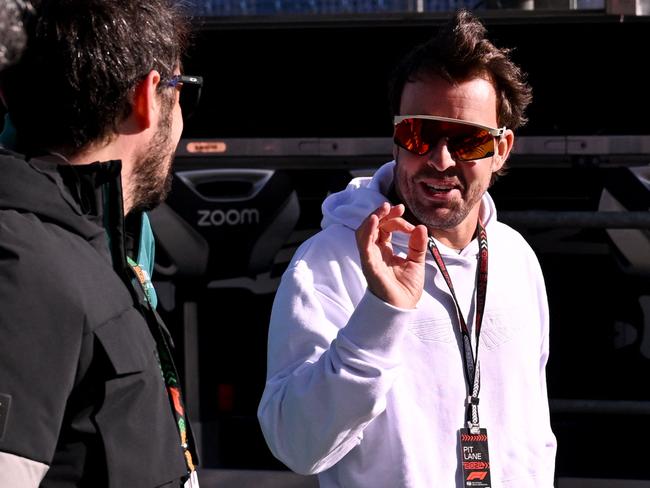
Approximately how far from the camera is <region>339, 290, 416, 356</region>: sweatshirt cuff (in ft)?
6.59

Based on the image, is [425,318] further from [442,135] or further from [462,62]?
[462,62]

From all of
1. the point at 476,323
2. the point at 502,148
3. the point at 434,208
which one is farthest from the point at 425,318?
the point at 502,148

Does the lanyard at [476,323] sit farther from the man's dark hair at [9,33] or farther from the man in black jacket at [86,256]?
the man's dark hair at [9,33]

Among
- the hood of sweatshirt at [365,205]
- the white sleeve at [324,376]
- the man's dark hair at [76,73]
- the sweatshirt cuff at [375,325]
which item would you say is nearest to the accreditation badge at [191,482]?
the white sleeve at [324,376]

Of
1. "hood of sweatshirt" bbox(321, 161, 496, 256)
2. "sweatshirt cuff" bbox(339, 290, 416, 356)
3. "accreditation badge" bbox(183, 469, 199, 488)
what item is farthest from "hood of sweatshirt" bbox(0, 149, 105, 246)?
"hood of sweatshirt" bbox(321, 161, 496, 256)

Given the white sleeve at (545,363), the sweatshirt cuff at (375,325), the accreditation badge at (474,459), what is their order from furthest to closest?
the white sleeve at (545,363) < the accreditation badge at (474,459) < the sweatshirt cuff at (375,325)

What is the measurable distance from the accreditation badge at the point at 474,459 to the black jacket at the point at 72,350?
0.78 m

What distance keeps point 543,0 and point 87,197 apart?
3306 mm

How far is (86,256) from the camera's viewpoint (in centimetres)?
152

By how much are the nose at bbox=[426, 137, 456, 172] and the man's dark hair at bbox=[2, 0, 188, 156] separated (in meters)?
0.92

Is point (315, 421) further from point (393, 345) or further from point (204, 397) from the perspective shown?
point (204, 397)

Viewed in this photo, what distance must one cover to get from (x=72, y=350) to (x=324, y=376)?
0.69 metres

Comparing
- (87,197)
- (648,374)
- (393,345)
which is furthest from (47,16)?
(648,374)

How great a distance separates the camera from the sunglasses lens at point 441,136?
8.14 ft
